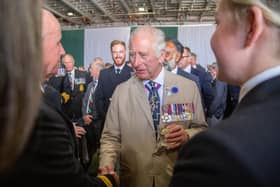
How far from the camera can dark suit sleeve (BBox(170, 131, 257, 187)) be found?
611 mm

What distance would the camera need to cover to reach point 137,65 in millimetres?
2102

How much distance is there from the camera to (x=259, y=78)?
2.66 feet

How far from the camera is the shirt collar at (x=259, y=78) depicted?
79 cm

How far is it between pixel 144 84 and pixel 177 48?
9.08ft

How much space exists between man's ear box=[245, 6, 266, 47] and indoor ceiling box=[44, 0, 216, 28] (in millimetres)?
10620

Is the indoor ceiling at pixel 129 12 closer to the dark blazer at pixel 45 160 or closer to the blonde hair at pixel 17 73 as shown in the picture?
the dark blazer at pixel 45 160

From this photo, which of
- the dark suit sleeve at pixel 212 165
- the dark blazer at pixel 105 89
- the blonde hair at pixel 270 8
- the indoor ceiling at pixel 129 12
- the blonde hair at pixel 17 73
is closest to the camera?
the blonde hair at pixel 17 73

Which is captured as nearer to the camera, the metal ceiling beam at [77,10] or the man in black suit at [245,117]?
the man in black suit at [245,117]

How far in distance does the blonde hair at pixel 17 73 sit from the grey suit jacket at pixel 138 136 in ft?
4.56

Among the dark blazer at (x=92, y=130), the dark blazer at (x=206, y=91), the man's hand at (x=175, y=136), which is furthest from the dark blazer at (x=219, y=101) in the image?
the man's hand at (x=175, y=136)

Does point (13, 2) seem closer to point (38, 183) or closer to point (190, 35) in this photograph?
point (38, 183)

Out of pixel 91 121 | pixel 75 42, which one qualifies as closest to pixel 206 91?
pixel 91 121

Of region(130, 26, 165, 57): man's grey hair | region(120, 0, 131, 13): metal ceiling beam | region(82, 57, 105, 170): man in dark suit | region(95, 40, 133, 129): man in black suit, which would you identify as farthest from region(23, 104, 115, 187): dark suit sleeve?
region(120, 0, 131, 13): metal ceiling beam

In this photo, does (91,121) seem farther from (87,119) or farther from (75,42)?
(75,42)
